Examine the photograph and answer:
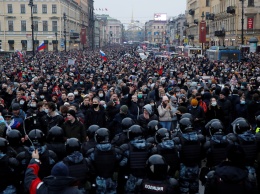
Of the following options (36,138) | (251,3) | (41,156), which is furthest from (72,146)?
(251,3)

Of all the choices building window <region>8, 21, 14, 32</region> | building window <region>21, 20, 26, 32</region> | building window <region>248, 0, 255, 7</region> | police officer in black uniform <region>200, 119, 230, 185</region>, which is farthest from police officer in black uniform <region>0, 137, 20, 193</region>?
building window <region>8, 21, 14, 32</region>

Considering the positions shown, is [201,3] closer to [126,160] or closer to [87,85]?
[87,85]

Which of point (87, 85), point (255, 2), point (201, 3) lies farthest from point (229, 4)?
point (87, 85)

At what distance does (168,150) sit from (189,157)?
48cm

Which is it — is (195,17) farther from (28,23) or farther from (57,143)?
(57,143)

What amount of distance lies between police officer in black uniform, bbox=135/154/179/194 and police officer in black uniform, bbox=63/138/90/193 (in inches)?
44.6

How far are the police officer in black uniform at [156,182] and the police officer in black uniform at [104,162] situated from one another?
125cm

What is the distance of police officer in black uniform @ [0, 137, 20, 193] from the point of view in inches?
210

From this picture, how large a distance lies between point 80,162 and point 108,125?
412cm

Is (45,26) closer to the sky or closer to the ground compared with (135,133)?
closer to the sky

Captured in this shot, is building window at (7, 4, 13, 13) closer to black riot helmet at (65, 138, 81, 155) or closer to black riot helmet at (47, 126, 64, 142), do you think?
black riot helmet at (47, 126, 64, 142)

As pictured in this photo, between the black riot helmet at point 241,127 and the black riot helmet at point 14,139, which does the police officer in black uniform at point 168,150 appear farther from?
the black riot helmet at point 14,139

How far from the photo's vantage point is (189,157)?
21.1 ft

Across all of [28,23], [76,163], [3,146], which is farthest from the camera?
[28,23]
